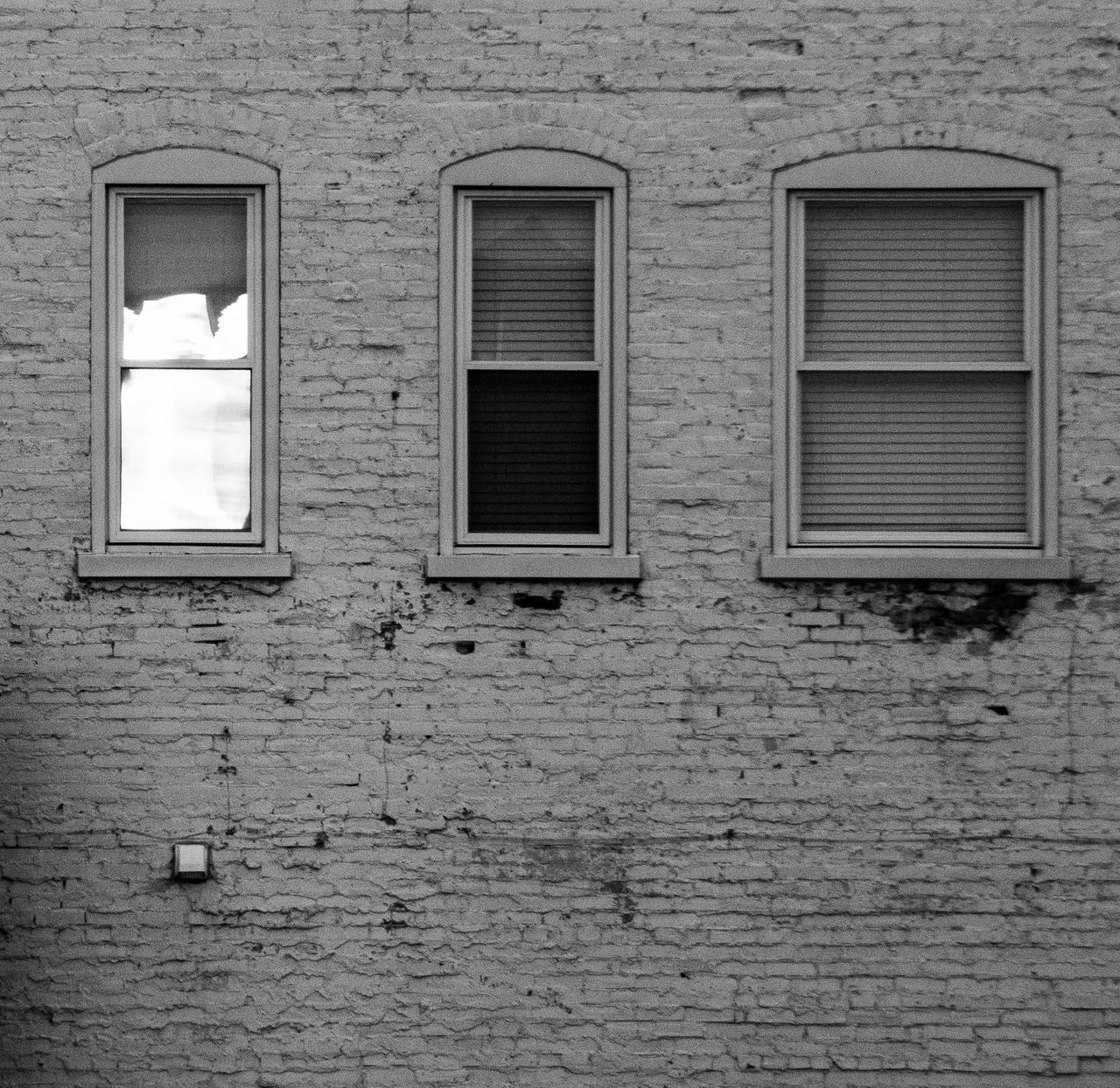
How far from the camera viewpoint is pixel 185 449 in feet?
20.9

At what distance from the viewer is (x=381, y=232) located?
627 centimetres

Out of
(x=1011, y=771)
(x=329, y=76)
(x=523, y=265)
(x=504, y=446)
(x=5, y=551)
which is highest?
A: (x=329, y=76)

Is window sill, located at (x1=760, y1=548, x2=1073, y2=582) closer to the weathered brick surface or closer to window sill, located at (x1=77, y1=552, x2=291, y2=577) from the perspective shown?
the weathered brick surface

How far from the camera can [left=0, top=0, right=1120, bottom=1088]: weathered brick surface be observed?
6.12 metres

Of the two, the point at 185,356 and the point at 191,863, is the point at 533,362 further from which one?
the point at 191,863

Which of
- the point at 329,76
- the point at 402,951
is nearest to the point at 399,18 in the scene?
the point at 329,76

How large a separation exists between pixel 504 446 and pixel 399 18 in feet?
6.68

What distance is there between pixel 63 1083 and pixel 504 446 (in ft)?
11.5

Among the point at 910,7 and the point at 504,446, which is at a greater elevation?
the point at 910,7

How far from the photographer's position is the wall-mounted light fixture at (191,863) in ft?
19.9

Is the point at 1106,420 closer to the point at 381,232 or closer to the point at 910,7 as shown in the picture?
the point at 910,7

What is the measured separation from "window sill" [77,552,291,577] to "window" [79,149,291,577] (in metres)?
0.06

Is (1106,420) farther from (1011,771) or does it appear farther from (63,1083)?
(63,1083)

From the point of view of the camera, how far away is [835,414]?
6.45m
